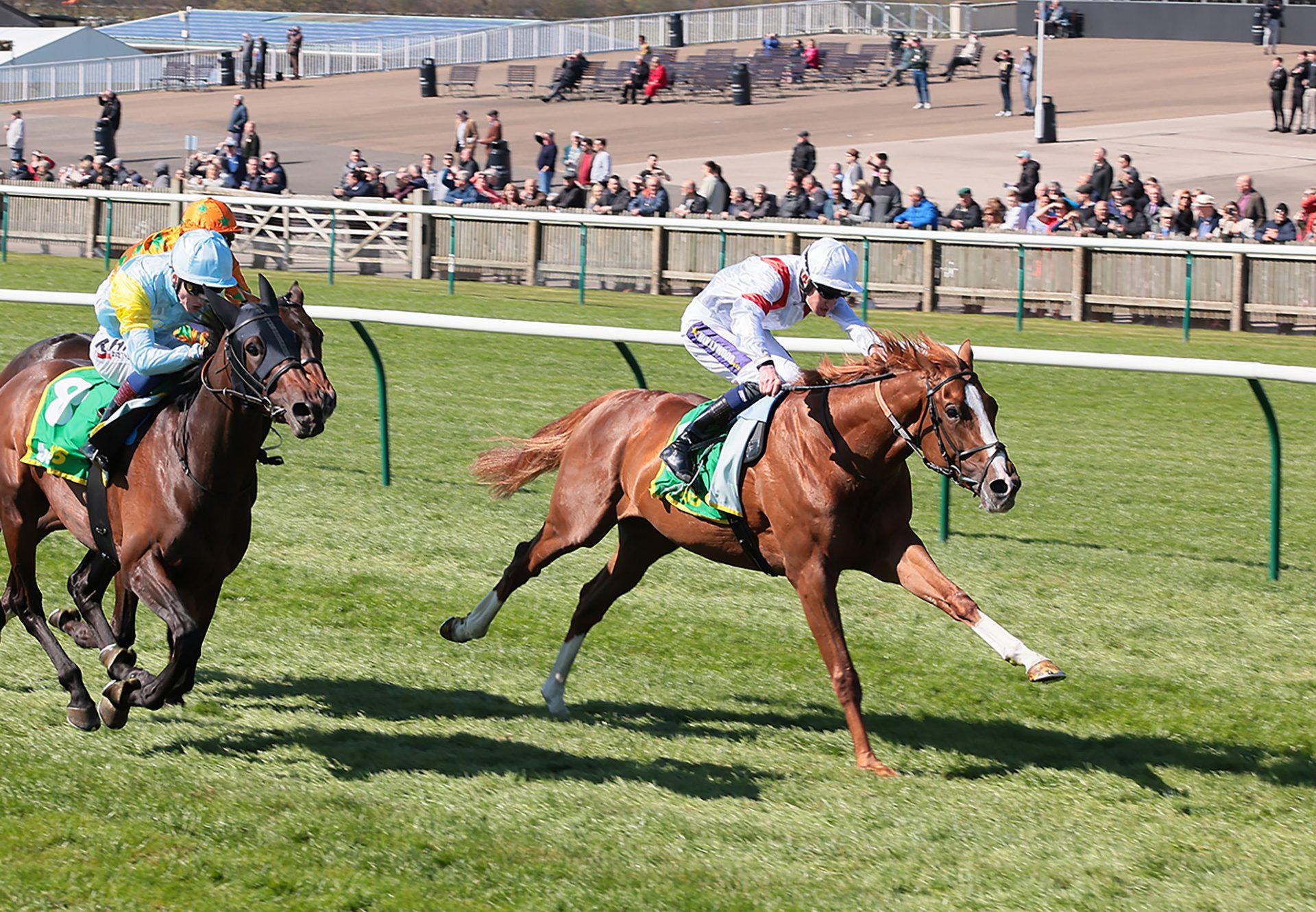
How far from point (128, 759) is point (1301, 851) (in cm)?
363

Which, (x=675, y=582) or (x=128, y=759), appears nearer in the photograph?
(x=128, y=759)

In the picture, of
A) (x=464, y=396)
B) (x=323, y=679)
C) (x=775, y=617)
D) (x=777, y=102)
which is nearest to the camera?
(x=323, y=679)

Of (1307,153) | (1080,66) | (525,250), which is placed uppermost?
(1080,66)

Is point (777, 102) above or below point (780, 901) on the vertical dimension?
above

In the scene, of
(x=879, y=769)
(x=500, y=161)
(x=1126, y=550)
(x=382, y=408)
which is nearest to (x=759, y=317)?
(x=879, y=769)

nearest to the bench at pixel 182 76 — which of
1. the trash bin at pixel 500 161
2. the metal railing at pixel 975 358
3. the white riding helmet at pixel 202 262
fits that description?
the trash bin at pixel 500 161

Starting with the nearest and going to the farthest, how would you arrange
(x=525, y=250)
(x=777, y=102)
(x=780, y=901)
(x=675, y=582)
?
1. (x=780, y=901)
2. (x=675, y=582)
3. (x=525, y=250)
4. (x=777, y=102)

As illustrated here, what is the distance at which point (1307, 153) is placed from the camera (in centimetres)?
2973

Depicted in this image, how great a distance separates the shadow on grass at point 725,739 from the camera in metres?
5.35

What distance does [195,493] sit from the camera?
5.23 m

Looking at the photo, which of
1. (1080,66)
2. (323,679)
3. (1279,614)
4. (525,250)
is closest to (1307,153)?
(1080,66)

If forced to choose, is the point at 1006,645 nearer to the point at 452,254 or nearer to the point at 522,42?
the point at 452,254

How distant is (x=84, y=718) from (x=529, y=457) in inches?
85.0

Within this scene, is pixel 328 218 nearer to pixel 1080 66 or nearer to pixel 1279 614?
pixel 1279 614
